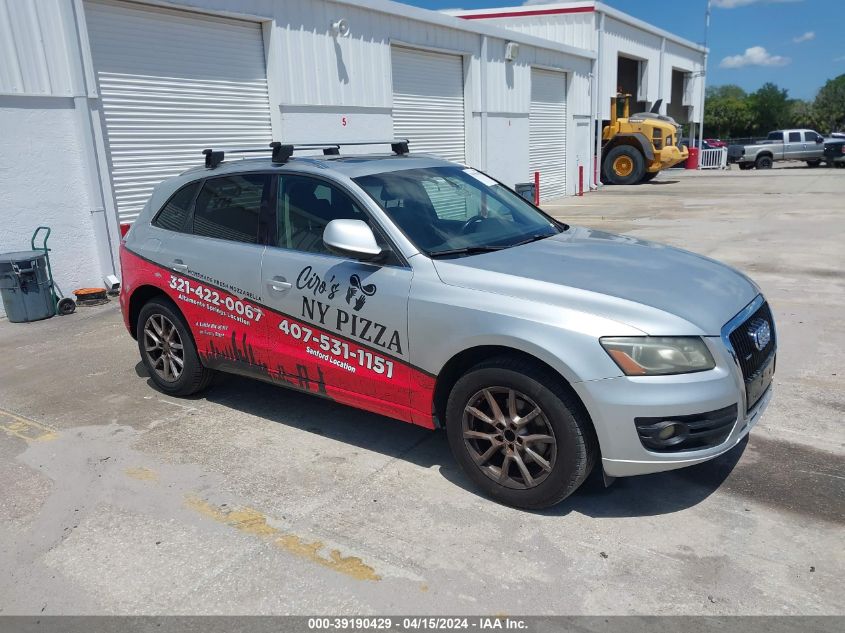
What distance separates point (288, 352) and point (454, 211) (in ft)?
4.44

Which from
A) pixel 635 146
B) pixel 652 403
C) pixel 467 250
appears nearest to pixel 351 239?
pixel 467 250

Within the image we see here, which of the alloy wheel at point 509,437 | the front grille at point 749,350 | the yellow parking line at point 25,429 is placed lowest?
the yellow parking line at point 25,429

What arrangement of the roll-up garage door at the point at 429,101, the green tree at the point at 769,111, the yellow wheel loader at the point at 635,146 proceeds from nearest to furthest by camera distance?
the roll-up garage door at the point at 429,101 < the yellow wheel loader at the point at 635,146 < the green tree at the point at 769,111

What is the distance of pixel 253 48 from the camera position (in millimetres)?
10688

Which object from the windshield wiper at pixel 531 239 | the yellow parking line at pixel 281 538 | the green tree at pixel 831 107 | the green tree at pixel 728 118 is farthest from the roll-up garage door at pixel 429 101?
the green tree at pixel 728 118

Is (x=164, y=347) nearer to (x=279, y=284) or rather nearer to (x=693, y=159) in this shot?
(x=279, y=284)

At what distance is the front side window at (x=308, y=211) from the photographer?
4.12 m

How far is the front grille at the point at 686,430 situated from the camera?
308 centimetres

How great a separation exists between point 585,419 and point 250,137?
9.10m

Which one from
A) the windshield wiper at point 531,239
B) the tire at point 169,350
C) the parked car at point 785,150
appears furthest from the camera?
the parked car at point 785,150

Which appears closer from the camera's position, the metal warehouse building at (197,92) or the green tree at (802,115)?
the metal warehouse building at (197,92)

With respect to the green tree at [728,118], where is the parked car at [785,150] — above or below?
below

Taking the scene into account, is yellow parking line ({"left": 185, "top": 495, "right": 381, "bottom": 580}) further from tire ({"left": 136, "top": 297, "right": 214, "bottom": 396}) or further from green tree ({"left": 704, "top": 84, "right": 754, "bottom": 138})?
green tree ({"left": 704, "top": 84, "right": 754, "bottom": 138})

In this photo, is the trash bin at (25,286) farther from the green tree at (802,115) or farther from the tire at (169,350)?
the green tree at (802,115)
